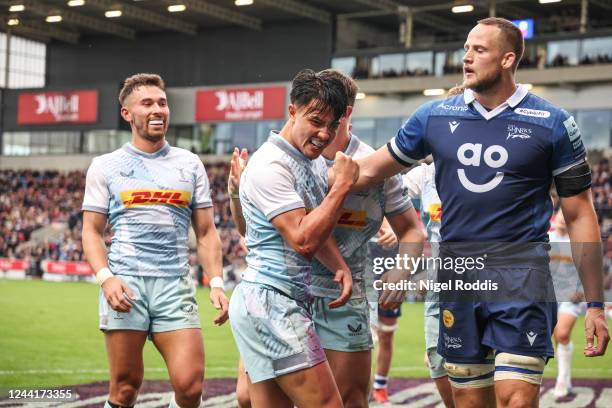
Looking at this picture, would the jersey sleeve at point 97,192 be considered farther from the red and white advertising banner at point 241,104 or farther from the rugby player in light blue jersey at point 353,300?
the red and white advertising banner at point 241,104

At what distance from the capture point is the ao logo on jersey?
4.74m

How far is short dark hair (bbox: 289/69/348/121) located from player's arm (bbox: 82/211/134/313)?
198 centimetres

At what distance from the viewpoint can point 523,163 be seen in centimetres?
471

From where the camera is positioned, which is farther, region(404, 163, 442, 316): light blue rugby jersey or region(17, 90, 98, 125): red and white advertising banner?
region(17, 90, 98, 125): red and white advertising banner

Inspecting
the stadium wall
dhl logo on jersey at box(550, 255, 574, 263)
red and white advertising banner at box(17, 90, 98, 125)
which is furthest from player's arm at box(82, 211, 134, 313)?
red and white advertising banner at box(17, 90, 98, 125)

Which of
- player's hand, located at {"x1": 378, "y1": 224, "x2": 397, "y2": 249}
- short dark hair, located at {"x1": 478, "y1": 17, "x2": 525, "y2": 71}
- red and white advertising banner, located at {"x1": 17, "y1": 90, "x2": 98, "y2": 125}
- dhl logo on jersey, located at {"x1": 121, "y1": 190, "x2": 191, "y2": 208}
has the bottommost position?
player's hand, located at {"x1": 378, "y1": 224, "x2": 397, "y2": 249}

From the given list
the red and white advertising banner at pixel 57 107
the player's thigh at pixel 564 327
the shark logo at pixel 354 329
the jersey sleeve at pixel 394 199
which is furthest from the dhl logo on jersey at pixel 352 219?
the red and white advertising banner at pixel 57 107

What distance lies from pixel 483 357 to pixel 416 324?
1567 centimetres

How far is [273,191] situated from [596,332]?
1709 mm

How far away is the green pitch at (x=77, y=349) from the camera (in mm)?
11875

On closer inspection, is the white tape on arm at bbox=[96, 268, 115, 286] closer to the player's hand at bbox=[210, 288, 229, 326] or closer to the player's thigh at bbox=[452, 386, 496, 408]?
the player's hand at bbox=[210, 288, 229, 326]

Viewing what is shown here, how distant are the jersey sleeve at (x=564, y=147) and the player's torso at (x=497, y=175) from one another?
0.03 metres

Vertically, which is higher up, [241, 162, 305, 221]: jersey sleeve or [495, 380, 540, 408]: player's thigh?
[241, 162, 305, 221]: jersey sleeve

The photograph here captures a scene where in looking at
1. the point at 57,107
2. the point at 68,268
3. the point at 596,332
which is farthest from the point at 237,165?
the point at 57,107
